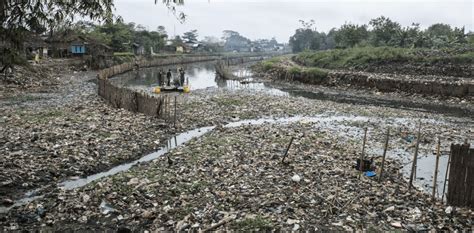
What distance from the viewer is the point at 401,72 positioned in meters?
35.5

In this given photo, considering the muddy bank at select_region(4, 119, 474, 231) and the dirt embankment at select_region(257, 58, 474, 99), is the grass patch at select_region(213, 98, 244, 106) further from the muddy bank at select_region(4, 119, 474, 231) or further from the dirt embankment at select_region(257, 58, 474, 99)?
the dirt embankment at select_region(257, 58, 474, 99)

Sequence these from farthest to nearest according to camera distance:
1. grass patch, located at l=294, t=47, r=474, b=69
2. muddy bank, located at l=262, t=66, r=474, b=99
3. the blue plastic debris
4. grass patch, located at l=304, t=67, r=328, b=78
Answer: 1. grass patch, located at l=304, t=67, r=328, b=78
2. grass patch, located at l=294, t=47, r=474, b=69
3. muddy bank, located at l=262, t=66, r=474, b=99
4. the blue plastic debris

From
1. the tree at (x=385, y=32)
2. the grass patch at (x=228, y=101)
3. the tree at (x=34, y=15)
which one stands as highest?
the tree at (x=385, y=32)

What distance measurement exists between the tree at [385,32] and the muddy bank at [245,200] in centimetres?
4223

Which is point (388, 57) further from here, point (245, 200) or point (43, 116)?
point (245, 200)

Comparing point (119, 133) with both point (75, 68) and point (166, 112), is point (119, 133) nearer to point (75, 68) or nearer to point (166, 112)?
point (166, 112)

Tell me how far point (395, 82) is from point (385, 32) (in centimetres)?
2391

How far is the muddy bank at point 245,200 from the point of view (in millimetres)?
7320

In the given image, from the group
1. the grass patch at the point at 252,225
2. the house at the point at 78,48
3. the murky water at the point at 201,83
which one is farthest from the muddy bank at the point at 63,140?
the house at the point at 78,48

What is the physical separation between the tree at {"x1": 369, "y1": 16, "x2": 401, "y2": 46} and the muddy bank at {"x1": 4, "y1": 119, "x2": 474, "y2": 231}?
139 feet

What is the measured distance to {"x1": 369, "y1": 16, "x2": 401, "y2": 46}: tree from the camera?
48975mm

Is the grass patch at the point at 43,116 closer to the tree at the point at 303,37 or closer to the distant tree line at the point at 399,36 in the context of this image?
the distant tree line at the point at 399,36

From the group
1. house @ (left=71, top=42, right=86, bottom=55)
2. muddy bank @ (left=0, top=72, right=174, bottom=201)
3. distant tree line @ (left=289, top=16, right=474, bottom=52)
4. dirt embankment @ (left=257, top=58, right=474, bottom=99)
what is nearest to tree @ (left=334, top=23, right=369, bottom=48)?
distant tree line @ (left=289, top=16, right=474, bottom=52)

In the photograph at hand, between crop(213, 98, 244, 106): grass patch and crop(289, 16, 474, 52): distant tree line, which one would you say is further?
crop(289, 16, 474, 52): distant tree line
